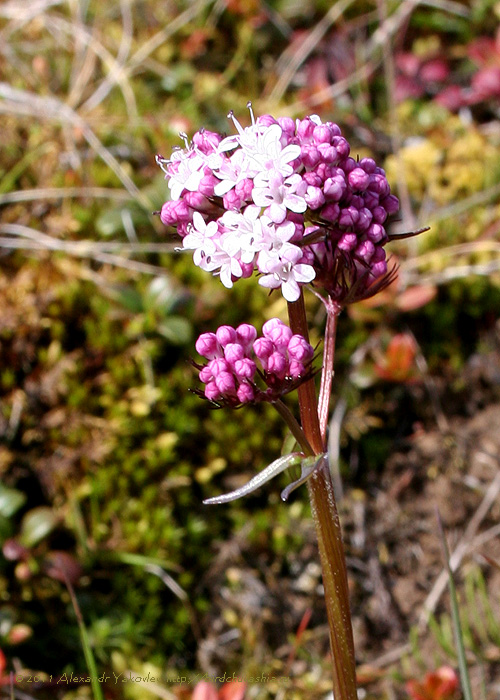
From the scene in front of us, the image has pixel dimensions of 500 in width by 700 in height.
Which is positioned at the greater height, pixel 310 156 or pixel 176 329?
pixel 310 156

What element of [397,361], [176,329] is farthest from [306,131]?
[397,361]

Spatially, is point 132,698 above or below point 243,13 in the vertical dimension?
below

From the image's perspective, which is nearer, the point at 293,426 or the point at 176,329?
the point at 293,426

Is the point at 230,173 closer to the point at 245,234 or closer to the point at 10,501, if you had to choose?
the point at 245,234

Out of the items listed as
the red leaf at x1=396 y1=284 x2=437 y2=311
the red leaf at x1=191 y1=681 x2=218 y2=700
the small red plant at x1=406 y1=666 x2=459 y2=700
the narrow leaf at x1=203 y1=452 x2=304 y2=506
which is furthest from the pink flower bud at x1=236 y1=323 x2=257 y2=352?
the red leaf at x1=396 y1=284 x2=437 y2=311

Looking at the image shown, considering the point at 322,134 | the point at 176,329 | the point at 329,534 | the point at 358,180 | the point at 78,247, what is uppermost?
the point at 78,247

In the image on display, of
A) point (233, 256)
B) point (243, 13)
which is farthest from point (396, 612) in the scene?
point (243, 13)

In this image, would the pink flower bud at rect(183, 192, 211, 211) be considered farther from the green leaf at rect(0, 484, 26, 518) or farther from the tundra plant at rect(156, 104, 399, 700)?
the green leaf at rect(0, 484, 26, 518)

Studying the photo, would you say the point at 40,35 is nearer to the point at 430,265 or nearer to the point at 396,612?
the point at 430,265
